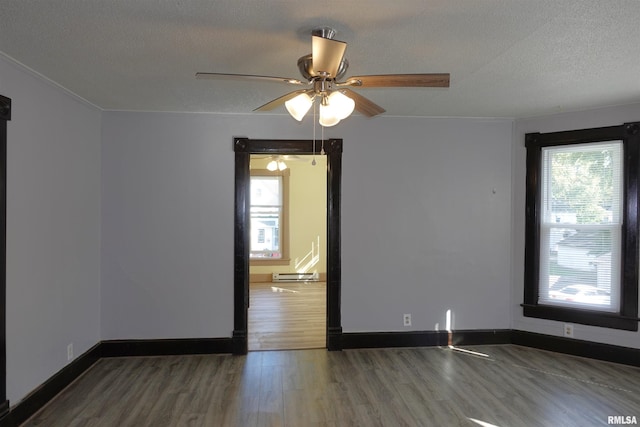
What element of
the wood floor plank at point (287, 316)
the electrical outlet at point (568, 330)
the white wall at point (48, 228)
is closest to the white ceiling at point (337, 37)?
the white wall at point (48, 228)

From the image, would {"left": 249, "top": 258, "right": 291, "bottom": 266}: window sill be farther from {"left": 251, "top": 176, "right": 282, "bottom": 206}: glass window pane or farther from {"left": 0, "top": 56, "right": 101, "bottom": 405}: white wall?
{"left": 0, "top": 56, "right": 101, "bottom": 405}: white wall

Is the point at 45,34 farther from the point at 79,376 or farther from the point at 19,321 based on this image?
the point at 79,376

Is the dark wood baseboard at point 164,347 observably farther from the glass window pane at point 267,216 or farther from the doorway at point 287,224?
the glass window pane at point 267,216

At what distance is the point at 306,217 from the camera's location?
7.80 m

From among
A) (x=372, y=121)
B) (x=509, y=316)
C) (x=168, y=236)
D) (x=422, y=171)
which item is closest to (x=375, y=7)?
(x=372, y=121)

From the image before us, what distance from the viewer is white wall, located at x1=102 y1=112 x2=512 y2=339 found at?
11.9ft

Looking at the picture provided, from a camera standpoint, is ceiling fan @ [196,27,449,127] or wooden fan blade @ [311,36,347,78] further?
ceiling fan @ [196,27,449,127]

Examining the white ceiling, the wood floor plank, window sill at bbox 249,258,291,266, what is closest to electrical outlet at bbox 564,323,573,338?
the white ceiling

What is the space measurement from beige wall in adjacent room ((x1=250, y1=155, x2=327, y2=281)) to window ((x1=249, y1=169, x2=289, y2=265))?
0.43 feet

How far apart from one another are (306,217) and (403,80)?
6025 millimetres

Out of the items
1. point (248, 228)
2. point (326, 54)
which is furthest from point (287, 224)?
point (326, 54)

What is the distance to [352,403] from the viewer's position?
2764 millimetres

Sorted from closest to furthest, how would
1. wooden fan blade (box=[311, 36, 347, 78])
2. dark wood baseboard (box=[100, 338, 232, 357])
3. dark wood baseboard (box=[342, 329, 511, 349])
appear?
wooden fan blade (box=[311, 36, 347, 78]) → dark wood baseboard (box=[100, 338, 232, 357]) → dark wood baseboard (box=[342, 329, 511, 349])

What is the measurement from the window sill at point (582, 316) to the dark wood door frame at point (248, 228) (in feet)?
6.67
